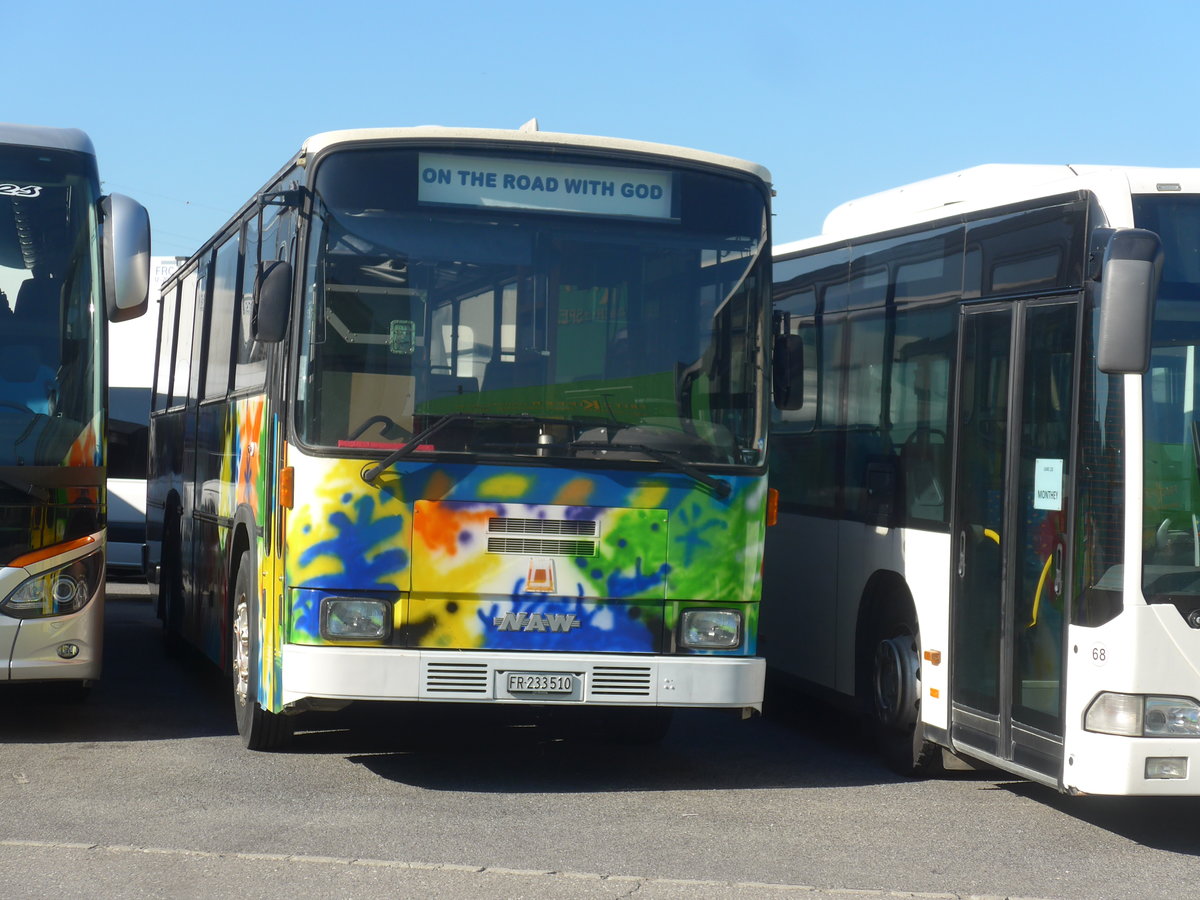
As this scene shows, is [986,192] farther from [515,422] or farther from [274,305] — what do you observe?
[274,305]

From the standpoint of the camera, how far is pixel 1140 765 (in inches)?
280

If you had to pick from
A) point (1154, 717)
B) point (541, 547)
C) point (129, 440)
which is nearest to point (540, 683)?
point (541, 547)

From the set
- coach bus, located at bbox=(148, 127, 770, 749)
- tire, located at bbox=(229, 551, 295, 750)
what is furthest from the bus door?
tire, located at bbox=(229, 551, 295, 750)

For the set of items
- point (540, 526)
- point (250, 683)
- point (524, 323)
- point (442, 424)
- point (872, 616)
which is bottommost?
point (250, 683)

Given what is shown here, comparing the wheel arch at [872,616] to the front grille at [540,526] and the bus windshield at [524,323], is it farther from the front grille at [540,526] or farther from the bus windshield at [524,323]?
the front grille at [540,526]

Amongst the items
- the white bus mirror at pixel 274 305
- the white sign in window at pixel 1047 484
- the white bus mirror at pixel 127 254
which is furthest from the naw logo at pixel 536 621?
the white bus mirror at pixel 127 254

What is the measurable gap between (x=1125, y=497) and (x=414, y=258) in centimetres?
348

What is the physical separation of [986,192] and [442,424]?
322cm

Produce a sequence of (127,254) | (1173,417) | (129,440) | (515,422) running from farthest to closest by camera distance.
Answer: (129,440), (127,254), (515,422), (1173,417)

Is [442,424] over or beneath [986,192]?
beneath

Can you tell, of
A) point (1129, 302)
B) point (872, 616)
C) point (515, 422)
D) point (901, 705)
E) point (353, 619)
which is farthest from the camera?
point (872, 616)

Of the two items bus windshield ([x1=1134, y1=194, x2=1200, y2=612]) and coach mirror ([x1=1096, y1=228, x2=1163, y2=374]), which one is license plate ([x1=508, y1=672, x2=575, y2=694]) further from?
coach mirror ([x1=1096, y1=228, x2=1163, y2=374])

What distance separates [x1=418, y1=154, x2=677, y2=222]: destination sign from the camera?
845cm

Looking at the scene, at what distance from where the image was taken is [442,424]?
8219 millimetres
